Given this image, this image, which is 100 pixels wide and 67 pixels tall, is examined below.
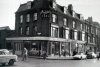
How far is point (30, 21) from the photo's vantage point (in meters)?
36.1

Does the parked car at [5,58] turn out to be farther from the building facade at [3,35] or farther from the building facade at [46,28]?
the building facade at [3,35]

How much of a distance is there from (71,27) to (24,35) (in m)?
11.1

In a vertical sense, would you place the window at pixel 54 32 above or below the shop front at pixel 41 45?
above

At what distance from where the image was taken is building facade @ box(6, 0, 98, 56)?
1313 inches

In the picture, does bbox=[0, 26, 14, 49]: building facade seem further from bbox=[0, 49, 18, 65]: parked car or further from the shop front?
bbox=[0, 49, 18, 65]: parked car

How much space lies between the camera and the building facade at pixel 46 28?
33.3m

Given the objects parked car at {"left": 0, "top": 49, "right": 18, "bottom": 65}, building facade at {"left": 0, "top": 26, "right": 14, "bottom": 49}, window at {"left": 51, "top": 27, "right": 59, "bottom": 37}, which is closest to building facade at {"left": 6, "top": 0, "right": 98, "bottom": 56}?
window at {"left": 51, "top": 27, "right": 59, "bottom": 37}

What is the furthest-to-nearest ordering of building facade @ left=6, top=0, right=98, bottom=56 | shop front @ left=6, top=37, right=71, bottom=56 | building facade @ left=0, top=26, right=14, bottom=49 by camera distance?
building facade @ left=0, top=26, right=14, bottom=49 → building facade @ left=6, top=0, right=98, bottom=56 → shop front @ left=6, top=37, right=71, bottom=56

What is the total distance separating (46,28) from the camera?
33.2 metres

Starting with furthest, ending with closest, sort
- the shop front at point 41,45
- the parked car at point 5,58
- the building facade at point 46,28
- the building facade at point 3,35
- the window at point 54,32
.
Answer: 1. the building facade at point 3,35
2. the window at point 54,32
3. the building facade at point 46,28
4. the shop front at point 41,45
5. the parked car at point 5,58

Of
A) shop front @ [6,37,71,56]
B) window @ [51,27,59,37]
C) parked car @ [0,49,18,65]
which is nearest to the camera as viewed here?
parked car @ [0,49,18,65]

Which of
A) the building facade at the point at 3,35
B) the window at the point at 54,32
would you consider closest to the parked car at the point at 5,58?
the window at the point at 54,32

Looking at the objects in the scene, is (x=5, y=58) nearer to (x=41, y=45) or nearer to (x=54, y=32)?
(x=41, y=45)

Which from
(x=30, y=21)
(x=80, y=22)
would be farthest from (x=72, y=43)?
(x=30, y=21)
